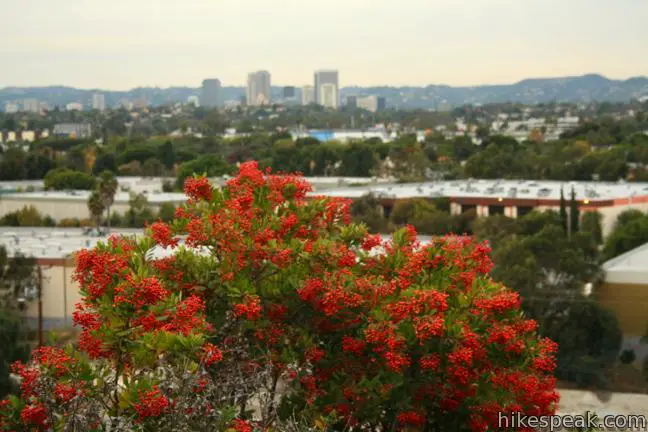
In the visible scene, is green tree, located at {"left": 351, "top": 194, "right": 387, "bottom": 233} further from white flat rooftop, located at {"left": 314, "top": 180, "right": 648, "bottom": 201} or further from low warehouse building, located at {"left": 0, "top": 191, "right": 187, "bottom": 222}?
low warehouse building, located at {"left": 0, "top": 191, "right": 187, "bottom": 222}

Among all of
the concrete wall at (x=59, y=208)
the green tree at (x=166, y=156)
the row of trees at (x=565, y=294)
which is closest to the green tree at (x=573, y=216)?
the row of trees at (x=565, y=294)

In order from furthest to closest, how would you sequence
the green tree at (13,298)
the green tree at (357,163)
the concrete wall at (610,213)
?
the green tree at (357,163) → the concrete wall at (610,213) → the green tree at (13,298)

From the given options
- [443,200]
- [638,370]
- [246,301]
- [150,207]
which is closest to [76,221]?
[150,207]

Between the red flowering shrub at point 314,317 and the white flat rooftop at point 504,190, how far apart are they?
30793 millimetres

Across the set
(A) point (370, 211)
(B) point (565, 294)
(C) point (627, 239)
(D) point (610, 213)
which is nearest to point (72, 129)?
(A) point (370, 211)

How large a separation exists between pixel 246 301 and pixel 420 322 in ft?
4.18

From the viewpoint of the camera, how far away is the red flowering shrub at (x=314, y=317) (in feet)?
29.6

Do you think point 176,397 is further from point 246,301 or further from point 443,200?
point 443,200

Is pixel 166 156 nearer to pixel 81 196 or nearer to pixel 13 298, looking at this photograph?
pixel 81 196

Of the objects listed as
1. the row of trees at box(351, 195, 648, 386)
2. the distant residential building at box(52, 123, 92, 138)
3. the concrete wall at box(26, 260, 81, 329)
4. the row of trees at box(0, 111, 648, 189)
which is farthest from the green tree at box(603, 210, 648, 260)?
the distant residential building at box(52, 123, 92, 138)

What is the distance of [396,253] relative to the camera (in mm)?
10961

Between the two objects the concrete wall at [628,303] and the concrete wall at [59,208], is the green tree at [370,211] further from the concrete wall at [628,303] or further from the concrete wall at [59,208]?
the concrete wall at [628,303]

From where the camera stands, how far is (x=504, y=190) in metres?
44.9

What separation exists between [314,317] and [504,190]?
3512 cm
